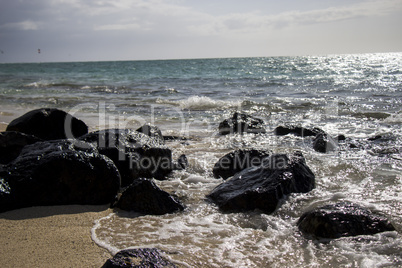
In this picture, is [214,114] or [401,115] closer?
[401,115]

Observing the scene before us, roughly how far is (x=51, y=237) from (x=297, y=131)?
5827 millimetres

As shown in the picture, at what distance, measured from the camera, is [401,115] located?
9406 millimetres

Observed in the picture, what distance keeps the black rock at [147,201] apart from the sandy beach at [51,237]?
24 centimetres

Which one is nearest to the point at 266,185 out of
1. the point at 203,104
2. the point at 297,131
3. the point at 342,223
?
the point at 342,223

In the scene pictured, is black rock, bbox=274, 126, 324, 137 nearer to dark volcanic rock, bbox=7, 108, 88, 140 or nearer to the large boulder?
dark volcanic rock, bbox=7, 108, 88, 140

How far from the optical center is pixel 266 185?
386cm

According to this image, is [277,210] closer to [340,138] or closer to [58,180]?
[58,180]

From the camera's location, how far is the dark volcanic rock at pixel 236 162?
4.93 m

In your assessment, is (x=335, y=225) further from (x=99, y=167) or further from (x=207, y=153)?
(x=207, y=153)

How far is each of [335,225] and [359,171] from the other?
7.18ft

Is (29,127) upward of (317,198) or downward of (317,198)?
upward

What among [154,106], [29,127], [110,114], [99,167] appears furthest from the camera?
[154,106]

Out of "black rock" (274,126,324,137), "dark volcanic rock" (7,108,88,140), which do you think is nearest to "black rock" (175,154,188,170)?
"dark volcanic rock" (7,108,88,140)

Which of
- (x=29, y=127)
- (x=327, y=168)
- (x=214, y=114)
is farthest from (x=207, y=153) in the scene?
(x=214, y=114)
